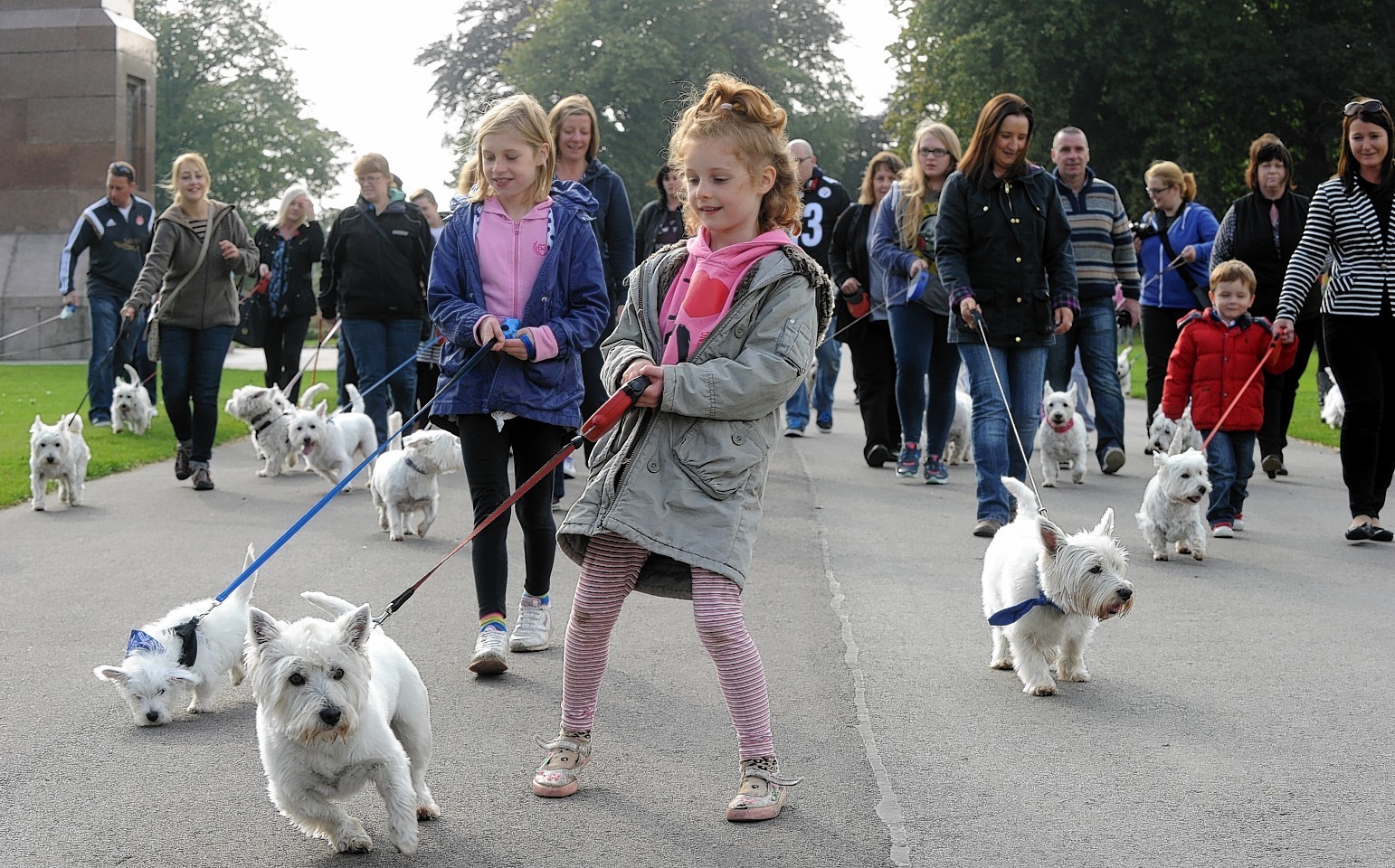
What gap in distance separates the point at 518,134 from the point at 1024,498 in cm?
243

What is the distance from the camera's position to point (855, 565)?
27.3 feet

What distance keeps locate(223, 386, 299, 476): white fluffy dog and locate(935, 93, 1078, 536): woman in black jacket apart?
5553mm

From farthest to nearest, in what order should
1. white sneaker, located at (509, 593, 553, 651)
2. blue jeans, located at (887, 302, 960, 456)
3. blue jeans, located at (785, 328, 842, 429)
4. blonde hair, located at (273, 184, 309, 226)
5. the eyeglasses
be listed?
blue jeans, located at (785, 328, 842, 429), blonde hair, located at (273, 184, 309, 226), blue jeans, located at (887, 302, 960, 456), the eyeglasses, white sneaker, located at (509, 593, 553, 651)

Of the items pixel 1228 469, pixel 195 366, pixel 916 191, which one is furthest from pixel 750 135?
pixel 195 366

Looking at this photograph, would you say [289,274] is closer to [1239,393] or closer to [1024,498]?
[1239,393]

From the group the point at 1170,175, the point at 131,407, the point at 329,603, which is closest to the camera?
the point at 329,603

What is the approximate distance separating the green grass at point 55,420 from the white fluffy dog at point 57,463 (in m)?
0.37

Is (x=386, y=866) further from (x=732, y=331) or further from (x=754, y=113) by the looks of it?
(x=754, y=113)

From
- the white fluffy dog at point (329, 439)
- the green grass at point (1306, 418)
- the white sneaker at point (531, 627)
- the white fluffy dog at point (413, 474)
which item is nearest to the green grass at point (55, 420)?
the white fluffy dog at point (329, 439)

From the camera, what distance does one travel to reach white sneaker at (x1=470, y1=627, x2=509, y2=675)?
573 cm

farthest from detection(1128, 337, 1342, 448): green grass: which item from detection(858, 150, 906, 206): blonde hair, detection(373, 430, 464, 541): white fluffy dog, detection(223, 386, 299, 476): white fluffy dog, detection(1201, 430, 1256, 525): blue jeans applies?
detection(223, 386, 299, 476): white fluffy dog

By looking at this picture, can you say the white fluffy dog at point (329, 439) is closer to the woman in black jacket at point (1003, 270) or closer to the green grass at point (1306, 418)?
the woman in black jacket at point (1003, 270)

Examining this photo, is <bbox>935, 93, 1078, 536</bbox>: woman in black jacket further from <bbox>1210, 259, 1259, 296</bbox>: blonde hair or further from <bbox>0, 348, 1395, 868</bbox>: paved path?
<bbox>1210, 259, 1259, 296</bbox>: blonde hair

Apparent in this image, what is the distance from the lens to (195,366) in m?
11.1
